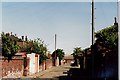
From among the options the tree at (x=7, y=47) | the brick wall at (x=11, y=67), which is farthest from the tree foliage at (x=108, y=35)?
the tree at (x=7, y=47)

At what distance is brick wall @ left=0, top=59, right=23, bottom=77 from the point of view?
15.6 meters

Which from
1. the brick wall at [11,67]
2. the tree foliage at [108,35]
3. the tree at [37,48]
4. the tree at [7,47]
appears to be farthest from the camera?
the tree at [37,48]

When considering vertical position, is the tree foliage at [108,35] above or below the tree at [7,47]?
above

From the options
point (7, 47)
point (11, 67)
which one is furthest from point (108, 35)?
point (11, 67)

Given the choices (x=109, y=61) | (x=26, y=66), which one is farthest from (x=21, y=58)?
(x=109, y=61)

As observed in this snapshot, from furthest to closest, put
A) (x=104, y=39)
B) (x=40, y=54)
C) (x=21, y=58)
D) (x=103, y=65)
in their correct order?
(x=40, y=54)
(x=104, y=39)
(x=21, y=58)
(x=103, y=65)

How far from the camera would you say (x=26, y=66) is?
71.5 feet

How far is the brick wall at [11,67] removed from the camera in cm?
1562

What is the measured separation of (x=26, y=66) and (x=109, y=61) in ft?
29.0

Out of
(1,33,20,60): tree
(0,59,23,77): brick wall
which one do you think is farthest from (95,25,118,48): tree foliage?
(1,33,20,60): tree

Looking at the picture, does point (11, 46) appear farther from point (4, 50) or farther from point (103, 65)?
point (103, 65)

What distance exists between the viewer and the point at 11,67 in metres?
17.7

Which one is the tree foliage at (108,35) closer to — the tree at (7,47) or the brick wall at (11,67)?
the brick wall at (11,67)

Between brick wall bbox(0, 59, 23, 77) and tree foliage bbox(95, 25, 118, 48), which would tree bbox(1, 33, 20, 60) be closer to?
brick wall bbox(0, 59, 23, 77)
